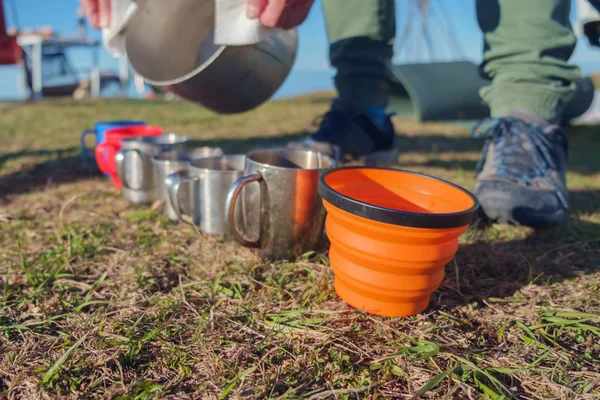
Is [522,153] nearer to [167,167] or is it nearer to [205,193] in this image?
[205,193]

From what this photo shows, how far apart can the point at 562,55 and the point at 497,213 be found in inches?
20.0

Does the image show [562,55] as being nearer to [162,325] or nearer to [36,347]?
[162,325]

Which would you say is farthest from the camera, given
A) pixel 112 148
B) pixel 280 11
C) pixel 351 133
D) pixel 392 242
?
pixel 351 133

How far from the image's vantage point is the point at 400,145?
2.44 meters

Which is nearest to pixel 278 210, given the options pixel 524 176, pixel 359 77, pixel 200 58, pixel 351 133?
pixel 524 176

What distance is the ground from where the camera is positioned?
603mm

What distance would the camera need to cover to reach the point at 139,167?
49.2 inches

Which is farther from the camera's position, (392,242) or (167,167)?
(167,167)

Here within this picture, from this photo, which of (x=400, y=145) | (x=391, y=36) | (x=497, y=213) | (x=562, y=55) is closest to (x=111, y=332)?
(x=497, y=213)

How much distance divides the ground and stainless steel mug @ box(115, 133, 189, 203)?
0.06m

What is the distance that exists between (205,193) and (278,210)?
23cm

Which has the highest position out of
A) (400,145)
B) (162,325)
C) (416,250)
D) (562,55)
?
(562,55)

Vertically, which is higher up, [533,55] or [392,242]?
[533,55]

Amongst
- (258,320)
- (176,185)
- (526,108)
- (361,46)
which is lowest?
(258,320)
